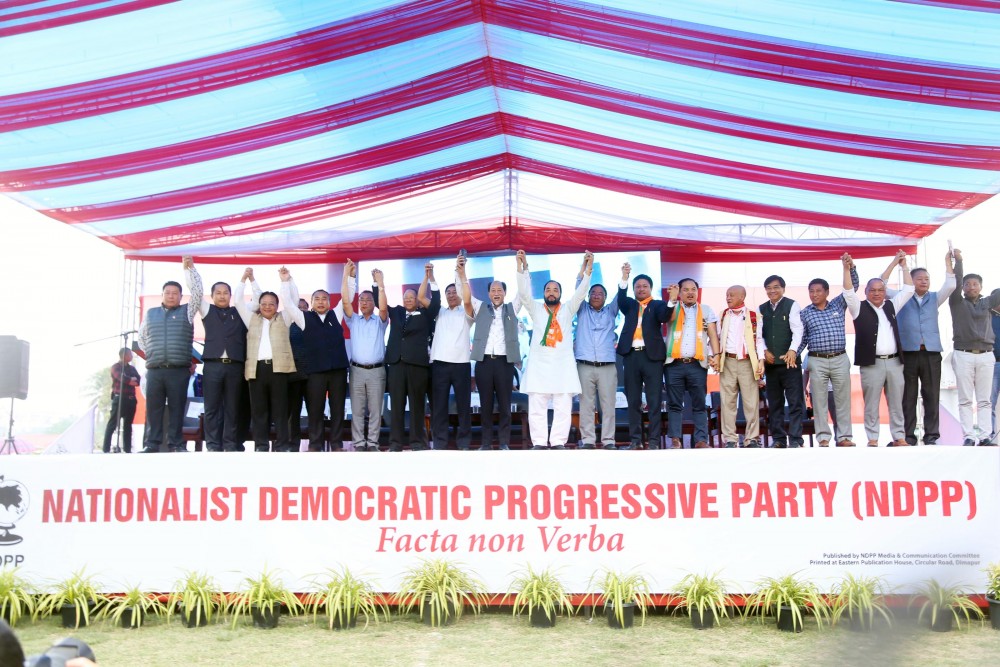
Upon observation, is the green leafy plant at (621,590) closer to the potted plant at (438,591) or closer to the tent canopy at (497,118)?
the potted plant at (438,591)

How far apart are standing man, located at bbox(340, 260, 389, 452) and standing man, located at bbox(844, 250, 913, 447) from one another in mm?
3134

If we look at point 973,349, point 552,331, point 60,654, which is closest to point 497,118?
point 552,331

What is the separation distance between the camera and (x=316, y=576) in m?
4.05

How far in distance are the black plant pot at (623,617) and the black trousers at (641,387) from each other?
1.89 metres

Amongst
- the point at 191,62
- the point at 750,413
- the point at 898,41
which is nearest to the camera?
the point at 898,41

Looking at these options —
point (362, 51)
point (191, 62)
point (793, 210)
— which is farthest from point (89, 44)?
point (793, 210)

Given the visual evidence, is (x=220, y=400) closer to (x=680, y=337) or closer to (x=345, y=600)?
(x=345, y=600)

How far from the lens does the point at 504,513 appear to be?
4078mm

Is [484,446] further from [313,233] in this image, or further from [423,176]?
[313,233]

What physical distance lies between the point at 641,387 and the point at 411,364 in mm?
1573

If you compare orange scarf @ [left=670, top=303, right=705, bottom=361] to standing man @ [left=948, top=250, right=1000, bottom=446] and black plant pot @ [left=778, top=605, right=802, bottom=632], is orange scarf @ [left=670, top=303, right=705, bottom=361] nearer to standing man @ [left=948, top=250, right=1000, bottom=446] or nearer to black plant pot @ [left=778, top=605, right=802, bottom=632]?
standing man @ [left=948, top=250, right=1000, bottom=446]

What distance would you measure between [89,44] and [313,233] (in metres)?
3.71

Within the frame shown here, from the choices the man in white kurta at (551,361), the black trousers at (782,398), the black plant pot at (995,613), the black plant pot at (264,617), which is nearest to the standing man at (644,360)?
the man in white kurta at (551,361)

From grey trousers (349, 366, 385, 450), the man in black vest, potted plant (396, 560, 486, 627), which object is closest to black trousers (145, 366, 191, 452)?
the man in black vest
